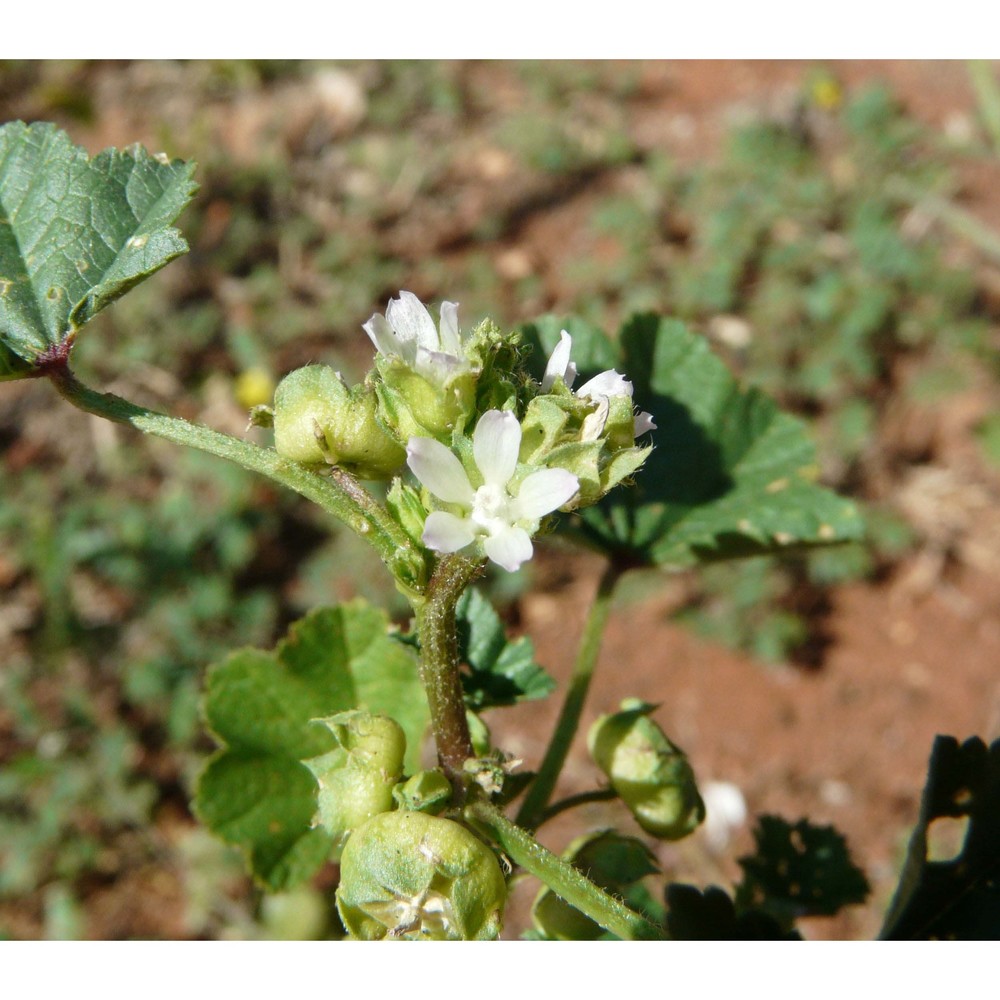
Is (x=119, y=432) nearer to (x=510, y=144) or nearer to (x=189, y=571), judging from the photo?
(x=189, y=571)

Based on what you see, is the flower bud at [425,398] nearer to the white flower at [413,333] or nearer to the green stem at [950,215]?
the white flower at [413,333]

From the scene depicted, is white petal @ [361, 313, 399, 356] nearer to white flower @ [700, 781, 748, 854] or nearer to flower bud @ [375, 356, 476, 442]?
flower bud @ [375, 356, 476, 442]

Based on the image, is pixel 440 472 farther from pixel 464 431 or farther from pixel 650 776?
pixel 650 776

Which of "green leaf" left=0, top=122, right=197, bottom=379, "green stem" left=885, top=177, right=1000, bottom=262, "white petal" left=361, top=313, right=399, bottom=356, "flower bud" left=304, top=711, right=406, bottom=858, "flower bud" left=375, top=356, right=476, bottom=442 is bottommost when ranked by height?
"flower bud" left=304, top=711, right=406, bottom=858

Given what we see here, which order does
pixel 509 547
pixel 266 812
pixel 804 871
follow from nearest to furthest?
pixel 509 547, pixel 266 812, pixel 804 871

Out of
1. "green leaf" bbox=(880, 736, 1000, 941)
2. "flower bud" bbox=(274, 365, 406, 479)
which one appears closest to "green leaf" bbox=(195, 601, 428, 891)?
"flower bud" bbox=(274, 365, 406, 479)

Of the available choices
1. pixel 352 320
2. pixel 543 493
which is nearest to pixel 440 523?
pixel 543 493

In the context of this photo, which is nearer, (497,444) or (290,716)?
(497,444)
